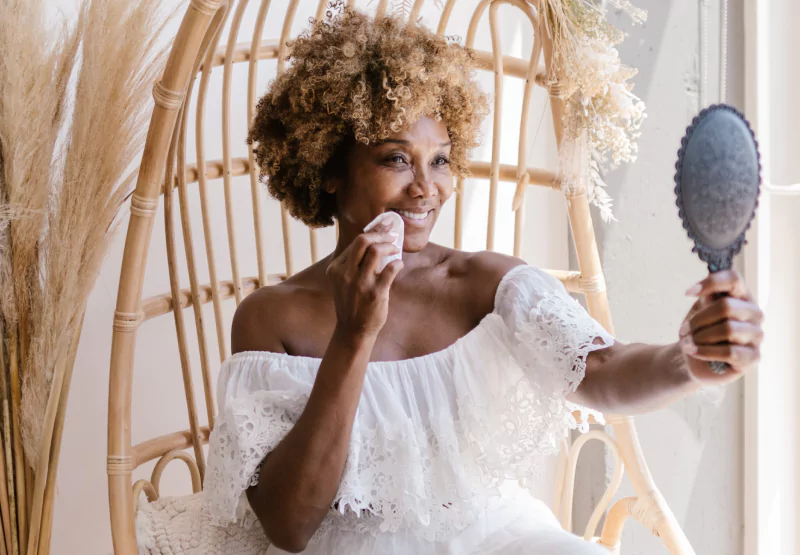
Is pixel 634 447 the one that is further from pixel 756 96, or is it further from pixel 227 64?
pixel 227 64

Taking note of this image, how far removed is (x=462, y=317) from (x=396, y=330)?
0.10 meters

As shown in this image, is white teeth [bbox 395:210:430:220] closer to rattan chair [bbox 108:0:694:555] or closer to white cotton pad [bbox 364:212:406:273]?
white cotton pad [bbox 364:212:406:273]

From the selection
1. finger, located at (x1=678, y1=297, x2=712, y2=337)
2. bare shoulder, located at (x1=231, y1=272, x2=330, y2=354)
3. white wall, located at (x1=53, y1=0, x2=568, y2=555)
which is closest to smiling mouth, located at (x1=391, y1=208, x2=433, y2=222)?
bare shoulder, located at (x1=231, y1=272, x2=330, y2=354)

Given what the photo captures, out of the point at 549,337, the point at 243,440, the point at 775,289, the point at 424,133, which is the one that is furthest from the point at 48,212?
the point at 775,289

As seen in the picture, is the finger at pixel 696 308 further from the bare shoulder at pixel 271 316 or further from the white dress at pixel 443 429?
the bare shoulder at pixel 271 316

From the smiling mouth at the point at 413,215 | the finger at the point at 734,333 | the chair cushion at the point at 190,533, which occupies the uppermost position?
the smiling mouth at the point at 413,215

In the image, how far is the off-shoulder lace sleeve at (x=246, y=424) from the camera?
1099 millimetres

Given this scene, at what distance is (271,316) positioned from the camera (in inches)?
48.1

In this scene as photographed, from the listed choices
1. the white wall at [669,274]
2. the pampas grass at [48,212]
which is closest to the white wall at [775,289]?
the white wall at [669,274]

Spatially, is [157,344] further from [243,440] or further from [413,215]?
[413,215]

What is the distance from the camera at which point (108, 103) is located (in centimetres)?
124

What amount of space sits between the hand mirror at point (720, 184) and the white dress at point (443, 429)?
34 centimetres

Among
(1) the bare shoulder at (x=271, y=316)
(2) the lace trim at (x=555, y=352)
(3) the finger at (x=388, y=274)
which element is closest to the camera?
(3) the finger at (x=388, y=274)

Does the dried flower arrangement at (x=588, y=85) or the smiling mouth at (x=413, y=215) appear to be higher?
the dried flower arrangement at (x=588, y=85)
